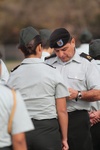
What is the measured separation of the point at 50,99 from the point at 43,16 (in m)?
56.5

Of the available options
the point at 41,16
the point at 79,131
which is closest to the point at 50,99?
the point at 79,131

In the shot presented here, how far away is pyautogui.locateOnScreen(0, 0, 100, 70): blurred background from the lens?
59531 millimetres

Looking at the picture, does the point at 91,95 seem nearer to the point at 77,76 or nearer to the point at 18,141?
the point at 77,76

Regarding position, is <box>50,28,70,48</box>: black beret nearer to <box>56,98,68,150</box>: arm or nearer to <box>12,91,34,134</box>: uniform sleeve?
<box>56,98,68,150</box>: arm

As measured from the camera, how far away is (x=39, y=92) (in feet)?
17.0

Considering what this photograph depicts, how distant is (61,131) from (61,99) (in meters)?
0.37

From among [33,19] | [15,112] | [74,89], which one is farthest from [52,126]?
[33,19]

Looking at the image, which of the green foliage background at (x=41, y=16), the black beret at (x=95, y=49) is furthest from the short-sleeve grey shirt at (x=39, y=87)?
the green foliage background at (x=41, y=16)

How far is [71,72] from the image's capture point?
19.7 feet

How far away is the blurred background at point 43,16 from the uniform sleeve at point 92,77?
52.9 metres

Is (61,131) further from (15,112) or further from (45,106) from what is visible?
(15,112)

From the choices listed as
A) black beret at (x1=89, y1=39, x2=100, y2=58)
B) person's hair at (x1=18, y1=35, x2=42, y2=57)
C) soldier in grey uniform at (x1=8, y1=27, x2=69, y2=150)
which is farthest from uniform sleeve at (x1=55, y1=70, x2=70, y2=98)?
black beret at (x1=89, y1=39, x2=100, y2=58)

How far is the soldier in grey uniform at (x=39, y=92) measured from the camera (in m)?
5.19

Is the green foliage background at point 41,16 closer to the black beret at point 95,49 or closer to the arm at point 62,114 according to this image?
the black beret at point 95,49
